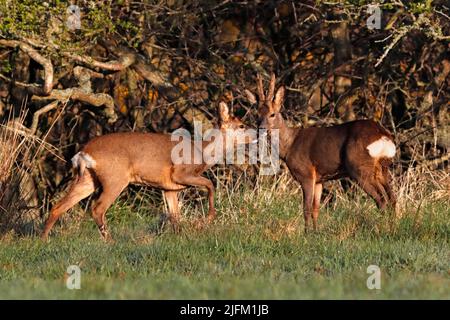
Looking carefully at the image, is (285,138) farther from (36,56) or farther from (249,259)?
(249,259)

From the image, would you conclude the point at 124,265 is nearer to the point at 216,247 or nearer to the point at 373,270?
the point at 216,247

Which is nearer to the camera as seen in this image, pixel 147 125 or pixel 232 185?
pixel 232 185

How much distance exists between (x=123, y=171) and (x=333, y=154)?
2.18 metres

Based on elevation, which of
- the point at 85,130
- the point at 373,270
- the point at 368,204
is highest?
the point at 85,130

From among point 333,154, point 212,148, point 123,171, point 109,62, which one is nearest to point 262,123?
point 212,148

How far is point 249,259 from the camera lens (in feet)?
23.7

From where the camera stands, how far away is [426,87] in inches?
519

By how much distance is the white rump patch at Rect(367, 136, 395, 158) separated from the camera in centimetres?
991

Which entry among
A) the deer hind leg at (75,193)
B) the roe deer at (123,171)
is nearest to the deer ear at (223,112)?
the roe deer at (123,171)

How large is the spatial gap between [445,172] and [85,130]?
5.03m

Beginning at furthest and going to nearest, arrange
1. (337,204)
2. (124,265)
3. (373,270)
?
(337,204)
(124,265)
(373,270)

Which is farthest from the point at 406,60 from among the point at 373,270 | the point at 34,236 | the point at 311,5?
the point at 373,270

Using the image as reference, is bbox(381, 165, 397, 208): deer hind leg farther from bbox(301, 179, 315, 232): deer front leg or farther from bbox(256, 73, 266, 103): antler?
bbox(256, 73, 266, 103): antler

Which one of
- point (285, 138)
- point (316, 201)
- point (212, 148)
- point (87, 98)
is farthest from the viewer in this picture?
point (87, 98)
